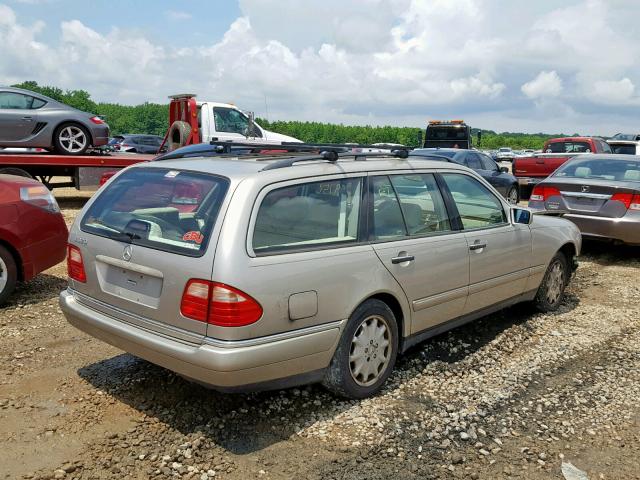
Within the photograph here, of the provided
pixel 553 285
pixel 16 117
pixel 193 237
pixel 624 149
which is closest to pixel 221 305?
pixel 193 237

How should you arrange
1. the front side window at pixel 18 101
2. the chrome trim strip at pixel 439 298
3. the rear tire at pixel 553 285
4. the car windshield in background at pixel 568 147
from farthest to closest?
the car windshield in background at pixel 568 147
the front side window at pixel 18 101
the rear tire at pixel 553 285
the chrome trim strip at pixel 439 298

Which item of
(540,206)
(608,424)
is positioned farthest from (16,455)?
(540,206)

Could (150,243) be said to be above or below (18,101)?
below

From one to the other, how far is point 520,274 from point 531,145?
96.8m

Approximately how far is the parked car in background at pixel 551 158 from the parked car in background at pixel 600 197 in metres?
7.04

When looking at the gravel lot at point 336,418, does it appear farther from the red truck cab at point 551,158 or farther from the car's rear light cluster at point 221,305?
the red truck cab at point 551,158

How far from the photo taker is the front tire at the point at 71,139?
12.4m

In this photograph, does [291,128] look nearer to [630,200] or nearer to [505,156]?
[505,156]

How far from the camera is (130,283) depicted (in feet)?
11.7

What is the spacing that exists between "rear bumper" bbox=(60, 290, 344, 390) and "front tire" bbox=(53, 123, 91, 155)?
9.79 metres

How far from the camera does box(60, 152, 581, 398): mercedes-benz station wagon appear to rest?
10.6ft

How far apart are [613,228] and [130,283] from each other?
→ 6.88 m

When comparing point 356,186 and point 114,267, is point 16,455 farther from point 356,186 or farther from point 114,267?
point 356,186

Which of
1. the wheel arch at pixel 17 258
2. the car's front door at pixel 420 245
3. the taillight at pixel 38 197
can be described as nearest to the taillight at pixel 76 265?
the car's front door at pixel 420 245
